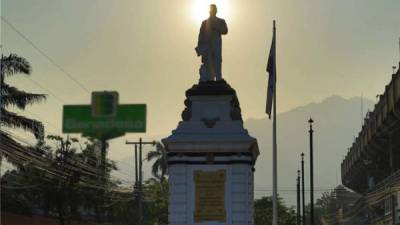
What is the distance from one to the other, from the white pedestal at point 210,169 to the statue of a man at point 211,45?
1.83 m

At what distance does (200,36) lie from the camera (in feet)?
82.6

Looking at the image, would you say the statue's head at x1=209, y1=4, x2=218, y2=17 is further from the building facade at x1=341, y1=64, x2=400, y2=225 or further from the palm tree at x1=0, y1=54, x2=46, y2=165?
the building facade at x1=341, y1=64, x2=400, y2=225

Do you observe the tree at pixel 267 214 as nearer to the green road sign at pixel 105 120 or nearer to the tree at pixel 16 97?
the tree at pixel 16 97

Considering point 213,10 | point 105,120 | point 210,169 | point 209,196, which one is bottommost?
point 209,196

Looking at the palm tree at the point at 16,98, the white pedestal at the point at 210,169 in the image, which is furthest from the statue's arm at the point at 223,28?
the palm tree at the point at 16,98

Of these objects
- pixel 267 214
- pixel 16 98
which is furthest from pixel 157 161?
pixel 16 98

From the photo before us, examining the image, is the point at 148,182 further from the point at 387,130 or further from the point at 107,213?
the point at 387,130

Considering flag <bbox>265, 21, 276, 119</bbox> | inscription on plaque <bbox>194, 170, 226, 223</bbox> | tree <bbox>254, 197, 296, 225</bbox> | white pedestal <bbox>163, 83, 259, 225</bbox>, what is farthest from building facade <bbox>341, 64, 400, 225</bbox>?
inscription on plaque <bbox>194, 170, 226, 223</bbox>

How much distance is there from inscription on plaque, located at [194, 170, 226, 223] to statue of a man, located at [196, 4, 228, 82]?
338cm

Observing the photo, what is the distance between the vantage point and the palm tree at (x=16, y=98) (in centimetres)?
3734

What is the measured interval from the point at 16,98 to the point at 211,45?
634 inches

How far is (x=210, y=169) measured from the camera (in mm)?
23172

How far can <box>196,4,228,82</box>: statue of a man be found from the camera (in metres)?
24.9

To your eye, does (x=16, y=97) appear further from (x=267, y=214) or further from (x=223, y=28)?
(x=267, y=214)
